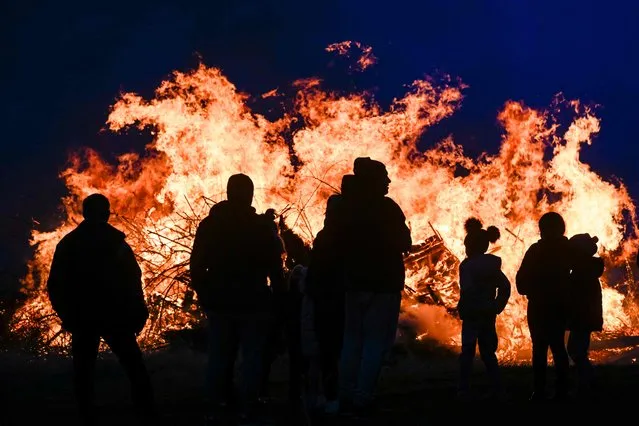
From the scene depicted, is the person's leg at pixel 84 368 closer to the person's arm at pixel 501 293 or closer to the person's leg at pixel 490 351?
the person's leg at pixel 490 351

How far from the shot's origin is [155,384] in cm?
1229

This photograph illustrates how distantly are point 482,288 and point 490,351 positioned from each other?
2.01 feet

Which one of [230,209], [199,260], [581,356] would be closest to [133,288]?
[199,260]

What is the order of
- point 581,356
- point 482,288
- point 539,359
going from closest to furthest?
point 539,359 → point 482,288 → point 581,356

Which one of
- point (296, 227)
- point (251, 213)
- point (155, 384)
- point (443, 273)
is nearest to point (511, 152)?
point (443, 273)

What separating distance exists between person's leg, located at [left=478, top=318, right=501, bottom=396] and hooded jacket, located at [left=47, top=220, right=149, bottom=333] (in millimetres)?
3597

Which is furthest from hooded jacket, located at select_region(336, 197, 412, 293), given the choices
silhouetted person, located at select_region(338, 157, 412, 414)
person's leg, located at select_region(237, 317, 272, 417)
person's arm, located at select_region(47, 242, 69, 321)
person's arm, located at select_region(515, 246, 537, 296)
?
person's arm, located at select_region(47, 242, 69, 321)

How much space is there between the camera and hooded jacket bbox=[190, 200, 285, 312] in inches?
270

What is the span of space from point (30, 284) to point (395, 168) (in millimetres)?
6304

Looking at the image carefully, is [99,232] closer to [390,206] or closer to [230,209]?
[230,209]

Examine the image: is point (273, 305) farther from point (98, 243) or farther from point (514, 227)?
point (514, 227)

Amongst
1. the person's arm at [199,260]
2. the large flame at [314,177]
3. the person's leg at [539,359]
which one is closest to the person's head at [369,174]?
the person's arm at [199,260]

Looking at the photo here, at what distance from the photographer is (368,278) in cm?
749

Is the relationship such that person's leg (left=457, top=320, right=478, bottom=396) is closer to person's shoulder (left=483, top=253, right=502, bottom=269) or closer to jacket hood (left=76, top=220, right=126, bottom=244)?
person's shoulder (left=483, top=253, right=502, bottom=269)
